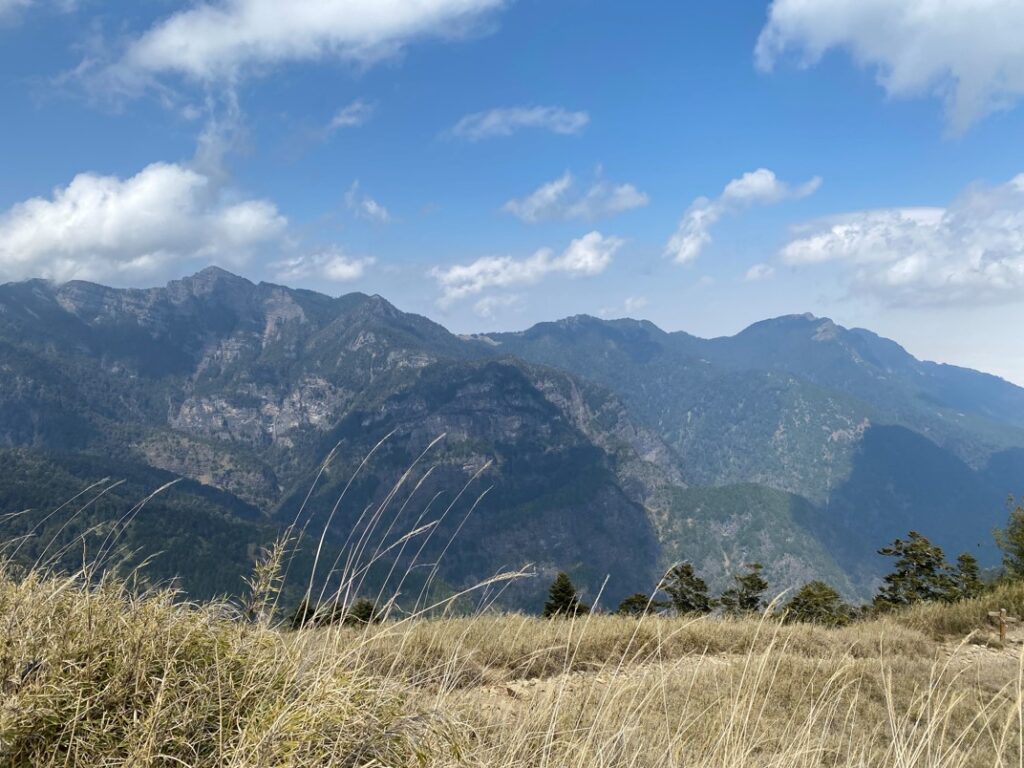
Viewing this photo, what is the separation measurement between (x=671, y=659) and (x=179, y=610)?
6300mm

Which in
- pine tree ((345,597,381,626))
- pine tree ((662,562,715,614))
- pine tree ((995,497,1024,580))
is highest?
pine tree ((345,597,381,626))

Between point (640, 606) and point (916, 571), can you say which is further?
point (916, 571)

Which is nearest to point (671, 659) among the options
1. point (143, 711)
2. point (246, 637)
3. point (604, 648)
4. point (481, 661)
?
point (604, 648)

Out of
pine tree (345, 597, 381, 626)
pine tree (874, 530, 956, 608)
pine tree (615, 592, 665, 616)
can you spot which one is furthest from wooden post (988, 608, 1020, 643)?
pine tree (874, 530, 956, 608)

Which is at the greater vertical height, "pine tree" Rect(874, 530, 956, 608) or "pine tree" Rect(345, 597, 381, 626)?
"pine tree" Rect(345, 597, 381, 626)

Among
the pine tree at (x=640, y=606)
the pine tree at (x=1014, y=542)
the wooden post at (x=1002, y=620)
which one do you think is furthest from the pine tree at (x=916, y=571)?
the wooden post at (x=1002, y=620)

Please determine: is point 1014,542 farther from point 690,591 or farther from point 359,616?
Result: point 359,616

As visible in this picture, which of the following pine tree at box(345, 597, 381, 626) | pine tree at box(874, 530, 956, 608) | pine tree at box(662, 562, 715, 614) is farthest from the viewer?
pine tree at box(662, 562, 715, 614)

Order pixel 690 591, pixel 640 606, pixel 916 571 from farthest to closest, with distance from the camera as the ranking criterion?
pixel 690 591, pixel 916 571, pixel 640 606

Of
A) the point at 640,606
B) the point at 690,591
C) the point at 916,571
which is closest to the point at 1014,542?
the point at 916,571

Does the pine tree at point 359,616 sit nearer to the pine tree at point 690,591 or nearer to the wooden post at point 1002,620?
the wooden post at point 1002,620

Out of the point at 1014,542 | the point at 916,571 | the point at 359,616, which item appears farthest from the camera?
the point at 916,571

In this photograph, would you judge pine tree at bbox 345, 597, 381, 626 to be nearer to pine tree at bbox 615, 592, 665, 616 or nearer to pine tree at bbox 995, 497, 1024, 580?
pine tree at bbox 615, 592, 665, 616

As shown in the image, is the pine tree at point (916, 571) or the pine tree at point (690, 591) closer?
the pine tree at point (916, 571)
